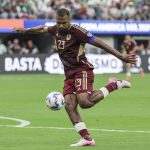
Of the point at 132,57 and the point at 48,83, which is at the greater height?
the point at 132,57

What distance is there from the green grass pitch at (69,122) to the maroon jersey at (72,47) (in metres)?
1.28

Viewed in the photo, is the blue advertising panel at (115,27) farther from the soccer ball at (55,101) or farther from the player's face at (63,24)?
the soccer ball at (55,101)

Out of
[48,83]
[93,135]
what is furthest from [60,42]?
[48,83]

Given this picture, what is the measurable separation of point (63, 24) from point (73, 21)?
97.8 feet

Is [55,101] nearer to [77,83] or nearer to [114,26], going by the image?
[77,83]

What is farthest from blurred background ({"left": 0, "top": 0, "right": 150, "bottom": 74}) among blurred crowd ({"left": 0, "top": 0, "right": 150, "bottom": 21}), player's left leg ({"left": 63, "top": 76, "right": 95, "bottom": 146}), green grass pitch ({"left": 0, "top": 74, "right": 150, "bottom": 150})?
player's left leg ({"left": 63, "top": 76, "right": 95, "bottom": 146})

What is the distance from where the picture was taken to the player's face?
11391 millimetres

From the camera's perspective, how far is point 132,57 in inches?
446

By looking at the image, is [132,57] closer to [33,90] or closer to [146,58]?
[33,90]

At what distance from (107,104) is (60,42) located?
8.56m

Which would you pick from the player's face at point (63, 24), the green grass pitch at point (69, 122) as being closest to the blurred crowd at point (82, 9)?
the green grass pitch at point (69, 122)

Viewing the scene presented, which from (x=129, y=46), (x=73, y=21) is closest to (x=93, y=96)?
(x=129, y=46)

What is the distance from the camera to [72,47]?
11.7 meters

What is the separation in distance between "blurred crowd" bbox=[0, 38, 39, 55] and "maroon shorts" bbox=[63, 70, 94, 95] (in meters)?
26.7
